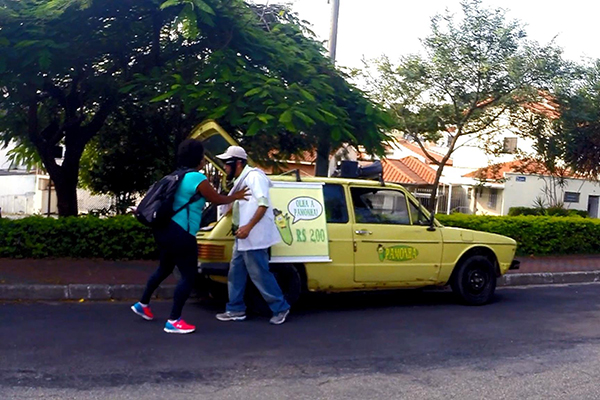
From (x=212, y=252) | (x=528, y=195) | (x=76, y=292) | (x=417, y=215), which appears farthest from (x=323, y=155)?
(x=528, y=195)

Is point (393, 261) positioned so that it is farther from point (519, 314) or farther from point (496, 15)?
point (496, 15)

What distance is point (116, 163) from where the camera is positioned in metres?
16.8

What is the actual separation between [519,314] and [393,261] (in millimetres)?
1648

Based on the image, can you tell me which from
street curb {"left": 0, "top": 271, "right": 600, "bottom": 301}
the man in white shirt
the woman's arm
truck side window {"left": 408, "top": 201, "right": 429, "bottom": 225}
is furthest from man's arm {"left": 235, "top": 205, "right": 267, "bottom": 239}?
truck side window {"left": 408, "top": 201, "right": 429, "bottom": 225}

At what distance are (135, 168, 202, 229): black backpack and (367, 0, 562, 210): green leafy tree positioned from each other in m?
10.5

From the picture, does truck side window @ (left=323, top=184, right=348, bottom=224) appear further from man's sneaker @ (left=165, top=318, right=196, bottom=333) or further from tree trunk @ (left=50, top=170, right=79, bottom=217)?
tree trunk @ (left=50, top=170, right=79, bottom=217)

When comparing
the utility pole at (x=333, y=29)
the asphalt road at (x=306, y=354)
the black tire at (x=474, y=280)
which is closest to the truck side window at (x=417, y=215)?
the black tire at (x=474, y=280)

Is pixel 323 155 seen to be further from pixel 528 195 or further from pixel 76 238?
pixel 528 195

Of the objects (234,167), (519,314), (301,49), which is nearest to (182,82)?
(301,49)

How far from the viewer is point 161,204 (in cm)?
673

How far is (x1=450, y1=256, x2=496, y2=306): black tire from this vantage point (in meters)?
9.02

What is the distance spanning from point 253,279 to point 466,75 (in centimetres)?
1134

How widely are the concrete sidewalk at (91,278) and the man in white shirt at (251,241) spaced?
69.9 inches

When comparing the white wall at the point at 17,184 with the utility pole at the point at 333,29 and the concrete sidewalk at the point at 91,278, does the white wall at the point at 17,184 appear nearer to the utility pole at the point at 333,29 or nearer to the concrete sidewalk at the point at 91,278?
the utility pole at the point at 333,29
